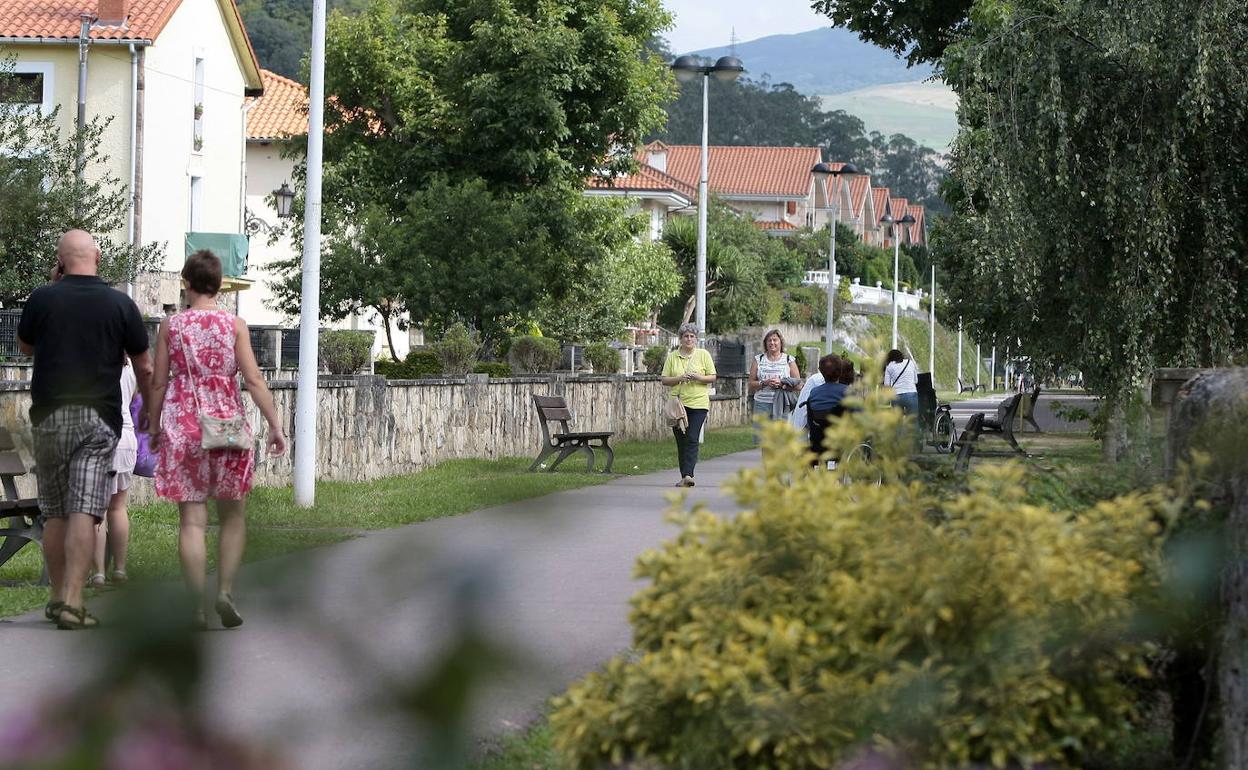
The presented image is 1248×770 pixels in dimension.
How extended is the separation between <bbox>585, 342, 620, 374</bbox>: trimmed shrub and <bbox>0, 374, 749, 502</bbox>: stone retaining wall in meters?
2.35

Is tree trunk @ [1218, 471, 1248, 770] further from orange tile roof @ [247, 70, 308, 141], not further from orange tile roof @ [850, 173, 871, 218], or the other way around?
orange tile roof @ [850, 173, 871, 218]

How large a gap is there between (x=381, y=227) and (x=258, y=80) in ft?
56.5

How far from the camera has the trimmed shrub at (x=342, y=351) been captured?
1030 inches

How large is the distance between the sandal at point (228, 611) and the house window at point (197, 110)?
142 feet

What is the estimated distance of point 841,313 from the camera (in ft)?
276

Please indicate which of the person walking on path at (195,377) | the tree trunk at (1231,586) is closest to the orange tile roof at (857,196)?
the person walking on path at (195,377)

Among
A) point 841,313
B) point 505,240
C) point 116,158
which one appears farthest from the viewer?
point 841,313

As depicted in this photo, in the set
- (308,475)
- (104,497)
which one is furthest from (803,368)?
(104,497)

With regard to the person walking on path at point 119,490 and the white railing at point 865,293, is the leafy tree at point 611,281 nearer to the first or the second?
the person walking on path at point 119,490

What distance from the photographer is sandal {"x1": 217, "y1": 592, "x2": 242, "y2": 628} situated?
0.92 meters

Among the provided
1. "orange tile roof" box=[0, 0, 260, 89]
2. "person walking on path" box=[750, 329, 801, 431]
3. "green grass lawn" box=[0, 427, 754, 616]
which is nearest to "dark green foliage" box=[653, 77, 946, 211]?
"orange tile roof" box=[0, 0, 260, 89]

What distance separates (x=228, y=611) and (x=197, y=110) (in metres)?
43.8

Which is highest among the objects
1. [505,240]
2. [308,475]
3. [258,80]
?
[258,80]

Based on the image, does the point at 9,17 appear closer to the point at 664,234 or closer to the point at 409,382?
the point at 409,382
